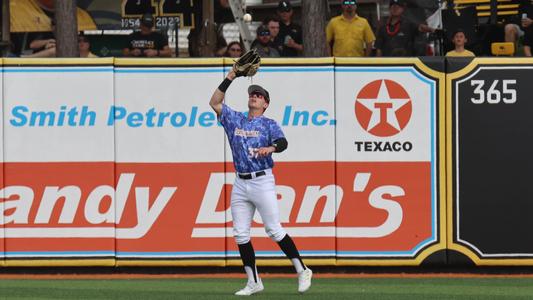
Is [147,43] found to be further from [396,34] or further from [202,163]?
[396,34]

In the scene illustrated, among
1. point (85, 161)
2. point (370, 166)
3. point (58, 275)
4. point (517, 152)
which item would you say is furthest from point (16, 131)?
point (517, 152)

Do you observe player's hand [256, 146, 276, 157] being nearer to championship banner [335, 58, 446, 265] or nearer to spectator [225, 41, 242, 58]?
championship banner [335, 58, 446, 265]

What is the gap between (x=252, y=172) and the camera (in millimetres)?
10469

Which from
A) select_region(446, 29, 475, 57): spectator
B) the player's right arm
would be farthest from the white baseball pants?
select_region(446, 29, 475, 57): spectator

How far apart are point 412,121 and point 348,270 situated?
181cm

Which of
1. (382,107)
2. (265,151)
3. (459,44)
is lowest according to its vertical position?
(265,151)

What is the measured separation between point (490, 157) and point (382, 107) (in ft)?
4.25

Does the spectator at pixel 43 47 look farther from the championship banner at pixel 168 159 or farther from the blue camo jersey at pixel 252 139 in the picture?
the blue camo jersey at pixel 252 139

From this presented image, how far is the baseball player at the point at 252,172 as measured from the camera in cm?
1045

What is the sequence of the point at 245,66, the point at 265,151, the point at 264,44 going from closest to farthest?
the point at 265,151, the point at 245,66, the point at 264,44

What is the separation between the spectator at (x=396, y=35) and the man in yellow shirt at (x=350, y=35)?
0.49 feet

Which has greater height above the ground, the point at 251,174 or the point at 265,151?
the point at 265,151

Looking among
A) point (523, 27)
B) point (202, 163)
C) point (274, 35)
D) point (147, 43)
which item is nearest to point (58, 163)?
point (202, 163)

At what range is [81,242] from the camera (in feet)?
42.0
